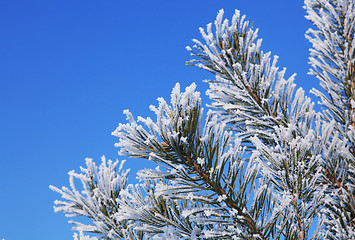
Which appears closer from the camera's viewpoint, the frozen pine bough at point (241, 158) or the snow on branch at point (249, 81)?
the frozen pine bough at point (241, 158)

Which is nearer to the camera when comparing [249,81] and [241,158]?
[241,158]

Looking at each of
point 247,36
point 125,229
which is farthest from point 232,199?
point 247,36

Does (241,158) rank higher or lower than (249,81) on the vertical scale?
lower

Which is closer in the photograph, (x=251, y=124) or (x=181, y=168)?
(x=181, y=168)

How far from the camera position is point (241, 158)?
2586 millimetres

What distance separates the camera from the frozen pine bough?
8.20 feet

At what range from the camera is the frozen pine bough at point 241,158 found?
250 centimetres

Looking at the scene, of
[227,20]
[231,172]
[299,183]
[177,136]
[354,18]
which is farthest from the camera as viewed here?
[354,18]

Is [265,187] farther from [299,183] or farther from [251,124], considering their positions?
[251,124]

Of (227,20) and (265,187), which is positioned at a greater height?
(227,20)

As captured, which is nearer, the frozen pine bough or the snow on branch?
the frozen pine bough

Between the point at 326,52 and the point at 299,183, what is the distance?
2209 mm

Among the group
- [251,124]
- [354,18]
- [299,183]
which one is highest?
[354,18]

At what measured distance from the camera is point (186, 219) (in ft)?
9.39
